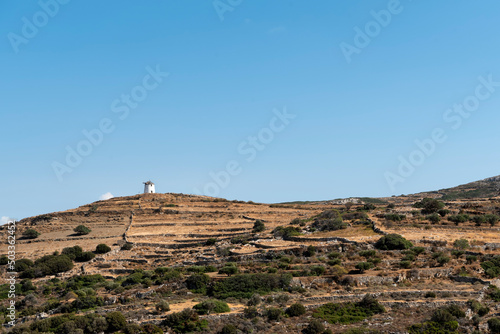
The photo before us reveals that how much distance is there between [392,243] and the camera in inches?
1598

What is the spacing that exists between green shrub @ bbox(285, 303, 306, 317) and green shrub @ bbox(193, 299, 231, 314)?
148 inches

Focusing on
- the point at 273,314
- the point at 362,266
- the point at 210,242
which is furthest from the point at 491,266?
the point at 210,242

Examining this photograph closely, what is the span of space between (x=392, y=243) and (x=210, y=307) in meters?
18.5

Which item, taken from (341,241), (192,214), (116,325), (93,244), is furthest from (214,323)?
(192,214)

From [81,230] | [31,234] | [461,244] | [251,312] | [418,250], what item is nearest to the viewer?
[251,312]

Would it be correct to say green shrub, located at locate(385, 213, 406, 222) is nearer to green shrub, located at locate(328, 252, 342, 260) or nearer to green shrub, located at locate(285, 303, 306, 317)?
green shrub, located at locate(328, 252, 342, 260)

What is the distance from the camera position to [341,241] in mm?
44344

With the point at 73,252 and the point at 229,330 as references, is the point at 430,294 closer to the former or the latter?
the point at 229,330

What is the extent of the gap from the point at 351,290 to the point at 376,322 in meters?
4.95

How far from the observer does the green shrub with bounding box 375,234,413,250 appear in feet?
133

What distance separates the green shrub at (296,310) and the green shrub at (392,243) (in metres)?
15.1

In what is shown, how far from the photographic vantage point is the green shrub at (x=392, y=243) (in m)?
40.5

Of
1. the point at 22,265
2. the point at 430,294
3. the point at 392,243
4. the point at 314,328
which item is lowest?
the point at 314,328

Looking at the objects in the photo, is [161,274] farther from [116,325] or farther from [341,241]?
[341,241]
